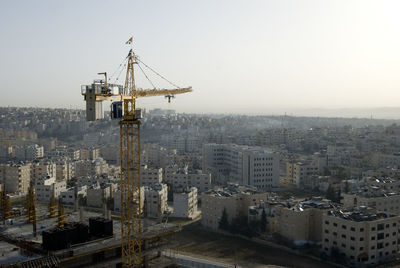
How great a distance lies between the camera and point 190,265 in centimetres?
939

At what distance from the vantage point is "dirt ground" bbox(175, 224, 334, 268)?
9703 mm

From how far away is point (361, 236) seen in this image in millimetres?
9281

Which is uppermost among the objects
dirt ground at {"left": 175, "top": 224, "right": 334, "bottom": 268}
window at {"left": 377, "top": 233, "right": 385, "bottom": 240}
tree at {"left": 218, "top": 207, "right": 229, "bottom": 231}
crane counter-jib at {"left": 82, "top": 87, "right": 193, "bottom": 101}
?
crane counter-jib at {"left": 82, "top": 87, "right": 193, "bottom": 101}

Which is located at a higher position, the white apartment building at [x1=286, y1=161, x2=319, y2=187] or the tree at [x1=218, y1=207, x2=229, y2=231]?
the white apartment building at [x1=286, y1=161, x2=319, y2=187]

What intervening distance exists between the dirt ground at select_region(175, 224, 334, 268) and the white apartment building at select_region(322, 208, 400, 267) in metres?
0.51

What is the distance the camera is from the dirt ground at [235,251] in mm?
9703

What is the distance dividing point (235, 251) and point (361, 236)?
2774 millimetres

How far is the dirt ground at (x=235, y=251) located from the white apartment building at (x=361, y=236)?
1.68 ft

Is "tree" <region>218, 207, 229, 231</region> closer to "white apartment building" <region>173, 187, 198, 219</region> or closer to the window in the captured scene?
"white apartment building" <region>173, 187, 198, 219</region>

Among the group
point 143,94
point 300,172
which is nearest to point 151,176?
point 300,172

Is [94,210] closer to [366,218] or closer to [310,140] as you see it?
[366,218]

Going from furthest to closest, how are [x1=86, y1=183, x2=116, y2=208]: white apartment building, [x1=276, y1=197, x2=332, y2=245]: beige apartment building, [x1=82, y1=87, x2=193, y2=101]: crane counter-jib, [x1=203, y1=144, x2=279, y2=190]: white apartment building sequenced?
[x1=203, y1=144, x2=279, y2=190]: white apartment building, [x1=86, y1=183, x2=116, y2=208]: white apartment building, [x1=276, y1=197, x2=332, y2=245]: beige apartment building, [x1=82, y1=87, x2=193, y2=101]: crane counter-jib

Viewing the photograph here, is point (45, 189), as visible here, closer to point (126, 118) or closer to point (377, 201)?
point (126, 118)

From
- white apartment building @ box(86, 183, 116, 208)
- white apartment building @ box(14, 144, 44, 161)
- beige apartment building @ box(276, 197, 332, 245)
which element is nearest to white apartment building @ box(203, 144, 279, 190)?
white apartment building @ box(86, 183, 116, 208)
